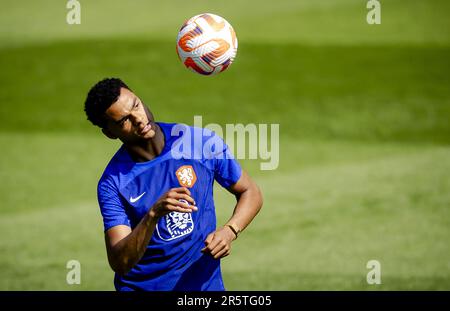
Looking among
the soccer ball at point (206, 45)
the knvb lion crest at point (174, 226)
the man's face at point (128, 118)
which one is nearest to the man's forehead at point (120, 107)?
the man's face at point (128, 118)

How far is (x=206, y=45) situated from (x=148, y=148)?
1.50 meters

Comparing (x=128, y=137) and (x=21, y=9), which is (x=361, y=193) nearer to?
(x=128, y=137)

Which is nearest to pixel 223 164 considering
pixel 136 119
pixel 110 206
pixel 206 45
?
pixel 136 119

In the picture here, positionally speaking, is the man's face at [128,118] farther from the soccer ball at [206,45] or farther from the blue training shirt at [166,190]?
the soccer ball at [206,45]

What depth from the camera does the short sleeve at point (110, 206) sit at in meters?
6.35

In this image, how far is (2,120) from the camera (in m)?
23.0

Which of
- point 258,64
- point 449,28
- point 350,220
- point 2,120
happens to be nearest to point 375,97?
point 258,64

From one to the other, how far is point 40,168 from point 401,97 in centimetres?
1082

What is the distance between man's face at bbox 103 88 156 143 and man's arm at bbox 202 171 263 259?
953 mm

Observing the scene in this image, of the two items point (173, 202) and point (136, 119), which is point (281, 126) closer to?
point (136, 119)

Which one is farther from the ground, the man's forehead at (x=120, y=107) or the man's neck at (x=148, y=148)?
the man's forehead at (x=120, y=107)

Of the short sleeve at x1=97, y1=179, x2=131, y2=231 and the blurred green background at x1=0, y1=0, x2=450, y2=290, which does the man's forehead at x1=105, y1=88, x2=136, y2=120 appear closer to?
the short sleeve at x1=97, y1=179, x2=131, y2=231

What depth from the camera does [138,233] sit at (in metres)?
5.93

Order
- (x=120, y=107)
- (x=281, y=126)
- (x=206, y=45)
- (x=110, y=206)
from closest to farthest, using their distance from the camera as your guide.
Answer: (x=120, y=107) → (x=110, y=206) → (x=206, y=45) → (x=281, y=126)
